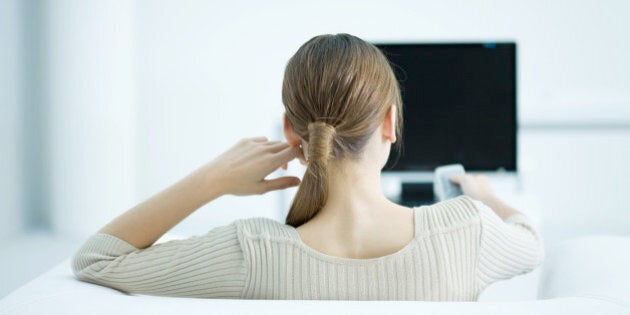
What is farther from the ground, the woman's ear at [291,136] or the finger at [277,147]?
the woman's ear at [291,136]

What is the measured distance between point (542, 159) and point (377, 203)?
2.92 meters

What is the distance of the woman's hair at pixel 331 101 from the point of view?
0.94m

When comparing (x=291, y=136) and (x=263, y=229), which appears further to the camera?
(x=291, y=136)

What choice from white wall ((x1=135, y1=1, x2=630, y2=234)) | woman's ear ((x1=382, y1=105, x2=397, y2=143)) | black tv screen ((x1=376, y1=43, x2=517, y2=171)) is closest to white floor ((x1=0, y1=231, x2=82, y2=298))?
white wall ((x1=135, y1=1, x2=630, y2=234))

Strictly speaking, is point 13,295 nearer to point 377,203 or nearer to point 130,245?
point 130,245

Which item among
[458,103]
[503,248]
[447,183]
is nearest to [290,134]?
[503,248]

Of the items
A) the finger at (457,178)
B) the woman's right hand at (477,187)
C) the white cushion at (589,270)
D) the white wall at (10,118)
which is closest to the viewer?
the white cushion at (589,270)

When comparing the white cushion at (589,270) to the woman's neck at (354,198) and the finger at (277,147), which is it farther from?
the finger at (277,147)

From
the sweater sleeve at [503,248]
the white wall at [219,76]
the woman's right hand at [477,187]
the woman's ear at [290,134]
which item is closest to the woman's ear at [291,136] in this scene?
the woman's ear at [290,134]

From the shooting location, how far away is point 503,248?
1007 mm

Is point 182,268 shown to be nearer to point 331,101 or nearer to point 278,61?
point 331,101

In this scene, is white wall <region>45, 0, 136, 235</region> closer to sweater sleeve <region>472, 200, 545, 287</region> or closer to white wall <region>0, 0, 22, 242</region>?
white wall <region>0, 0, 22, 242</region>

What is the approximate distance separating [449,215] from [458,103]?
1158 millimetres

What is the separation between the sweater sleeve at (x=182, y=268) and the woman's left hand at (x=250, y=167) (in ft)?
0.42
